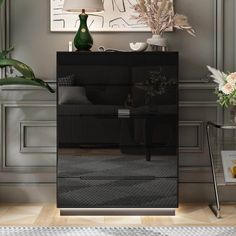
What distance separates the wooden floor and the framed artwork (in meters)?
1.14

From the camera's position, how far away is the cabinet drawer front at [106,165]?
315 centimetres

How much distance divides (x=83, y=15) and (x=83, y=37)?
0.14 meters

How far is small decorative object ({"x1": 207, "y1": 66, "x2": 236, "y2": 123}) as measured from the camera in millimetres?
3062

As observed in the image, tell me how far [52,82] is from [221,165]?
1.16 m

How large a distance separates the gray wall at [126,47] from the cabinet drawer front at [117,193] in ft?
1.17

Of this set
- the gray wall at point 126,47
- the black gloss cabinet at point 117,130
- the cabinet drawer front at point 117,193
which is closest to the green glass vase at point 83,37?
the black gloss cabinet at point 117,130

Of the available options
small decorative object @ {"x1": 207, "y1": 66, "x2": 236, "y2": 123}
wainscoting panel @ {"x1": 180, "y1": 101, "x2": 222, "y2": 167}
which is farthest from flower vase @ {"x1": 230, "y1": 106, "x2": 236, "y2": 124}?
wainscoting panel @ {"x1": 180, "y1": 101, "x2": 222, "y2": 167}

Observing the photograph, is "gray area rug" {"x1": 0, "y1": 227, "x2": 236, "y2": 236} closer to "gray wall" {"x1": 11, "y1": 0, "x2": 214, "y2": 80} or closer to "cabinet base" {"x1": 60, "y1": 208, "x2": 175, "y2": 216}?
"cabinet base" {"x1": 60, "y1": 208, "x2": 175, "y2": 216}

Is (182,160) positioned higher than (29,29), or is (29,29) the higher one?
(29,29)

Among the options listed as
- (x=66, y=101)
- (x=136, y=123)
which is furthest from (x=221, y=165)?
(x=66, y=101)

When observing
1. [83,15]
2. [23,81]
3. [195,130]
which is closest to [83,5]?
[83,15]

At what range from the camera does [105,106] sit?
3.14 meters

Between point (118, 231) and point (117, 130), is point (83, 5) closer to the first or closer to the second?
point (117, 130)

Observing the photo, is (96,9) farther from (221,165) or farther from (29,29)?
(221,165)
